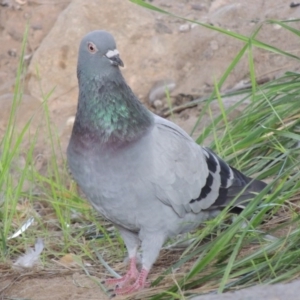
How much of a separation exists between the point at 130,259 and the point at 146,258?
0.72 ft

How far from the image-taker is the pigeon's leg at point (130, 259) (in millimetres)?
3771

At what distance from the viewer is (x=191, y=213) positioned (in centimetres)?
375

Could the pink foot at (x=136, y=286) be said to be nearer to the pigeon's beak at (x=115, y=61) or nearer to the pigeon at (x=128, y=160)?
the pigeon at (x=128, y=160)

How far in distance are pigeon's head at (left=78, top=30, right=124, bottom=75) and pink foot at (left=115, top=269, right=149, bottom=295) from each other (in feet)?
3.08

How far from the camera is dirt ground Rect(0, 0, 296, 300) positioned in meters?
3.74

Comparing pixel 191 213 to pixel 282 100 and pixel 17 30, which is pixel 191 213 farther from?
pixel 17 30

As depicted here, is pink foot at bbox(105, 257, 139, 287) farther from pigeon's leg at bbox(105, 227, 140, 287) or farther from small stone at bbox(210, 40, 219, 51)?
small stone at bbox(210, 40, 219, 51)

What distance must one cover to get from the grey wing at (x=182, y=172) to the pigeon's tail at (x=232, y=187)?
25 millimetres

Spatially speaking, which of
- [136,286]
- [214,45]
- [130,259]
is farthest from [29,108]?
[136,286]

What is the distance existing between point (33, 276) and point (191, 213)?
84 cm

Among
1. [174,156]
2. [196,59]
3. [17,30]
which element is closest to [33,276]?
[174,156]

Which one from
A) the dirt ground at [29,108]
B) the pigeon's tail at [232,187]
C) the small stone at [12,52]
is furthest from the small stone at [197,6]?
the pigeon's tail at [232,187]

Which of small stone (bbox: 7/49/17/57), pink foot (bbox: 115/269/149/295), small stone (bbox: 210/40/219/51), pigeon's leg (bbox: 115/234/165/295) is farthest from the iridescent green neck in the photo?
small stone (bbox: 7/49/17/57)

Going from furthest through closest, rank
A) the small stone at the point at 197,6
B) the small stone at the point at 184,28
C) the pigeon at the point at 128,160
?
1. the small stone at the point at 197,6
2. the small stone at the point at 184,28
3. the pigeon at the point at 128,160
